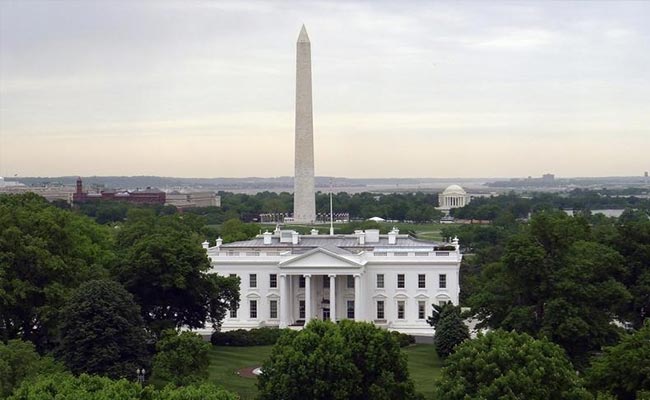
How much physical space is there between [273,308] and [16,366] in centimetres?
3597

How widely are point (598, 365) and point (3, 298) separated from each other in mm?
29286

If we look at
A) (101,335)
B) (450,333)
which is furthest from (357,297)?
(101,335)

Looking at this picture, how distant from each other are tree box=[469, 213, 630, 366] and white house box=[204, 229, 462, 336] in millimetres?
19381

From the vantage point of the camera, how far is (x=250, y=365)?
6044 centimetres

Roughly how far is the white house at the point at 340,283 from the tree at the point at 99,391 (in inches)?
1459

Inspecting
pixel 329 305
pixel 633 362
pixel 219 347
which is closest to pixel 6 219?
pixel 219 347

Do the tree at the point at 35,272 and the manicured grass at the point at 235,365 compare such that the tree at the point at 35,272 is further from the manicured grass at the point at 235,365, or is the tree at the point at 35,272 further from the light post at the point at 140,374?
the manicured grass at the point at 235,365

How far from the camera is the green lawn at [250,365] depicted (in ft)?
174

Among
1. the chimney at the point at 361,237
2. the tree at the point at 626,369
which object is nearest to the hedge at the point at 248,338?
the chimney at the point at 361,237

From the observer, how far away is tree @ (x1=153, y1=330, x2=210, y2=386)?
152 ft

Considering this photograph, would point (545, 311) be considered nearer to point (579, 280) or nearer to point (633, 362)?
point (579, 280)

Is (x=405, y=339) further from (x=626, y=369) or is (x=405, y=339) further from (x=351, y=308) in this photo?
(x=626, y=369)

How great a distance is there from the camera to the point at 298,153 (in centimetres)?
14188

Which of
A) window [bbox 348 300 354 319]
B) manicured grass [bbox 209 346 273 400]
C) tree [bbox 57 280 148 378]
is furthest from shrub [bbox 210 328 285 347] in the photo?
tree [bbox 57 280 148 378]
